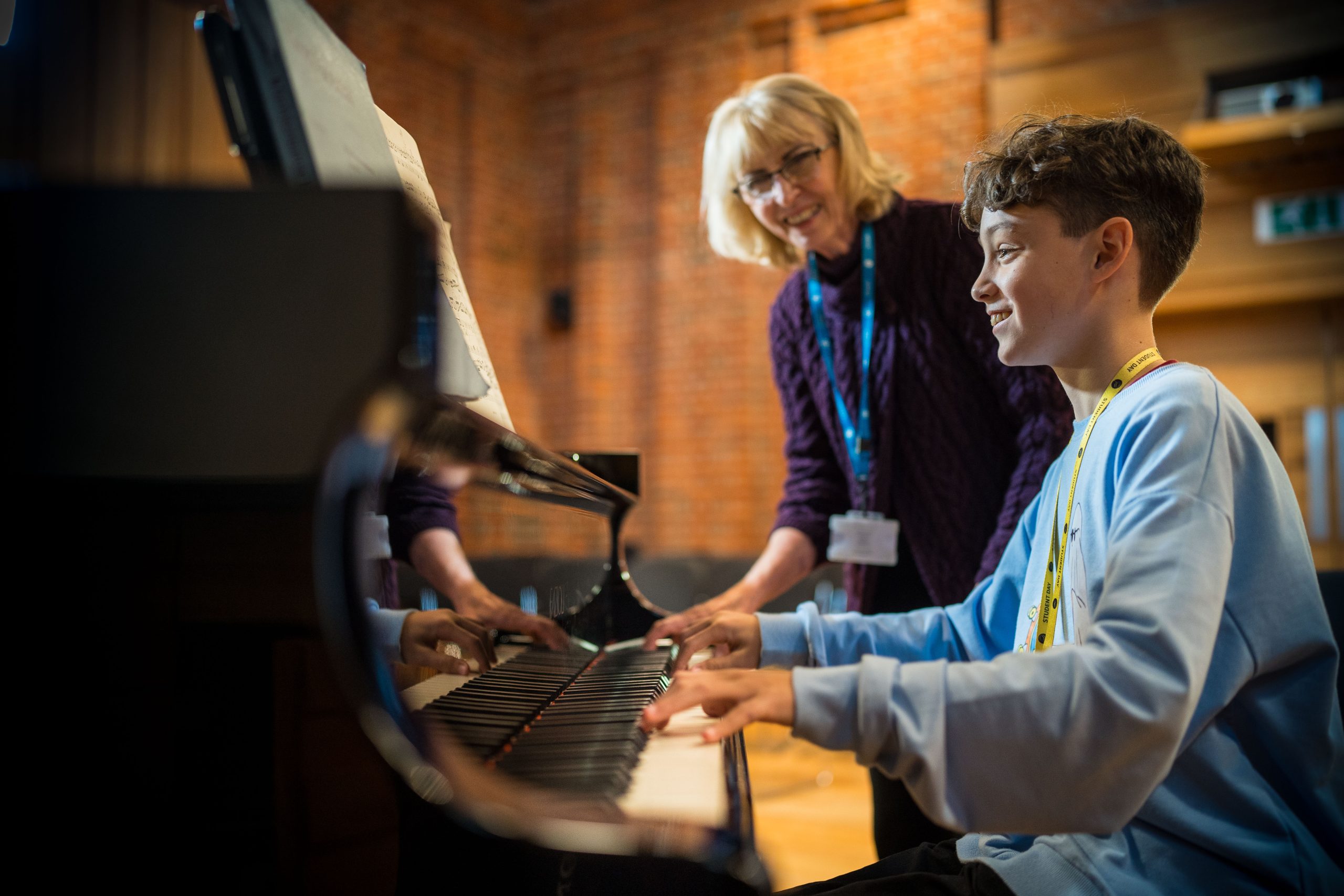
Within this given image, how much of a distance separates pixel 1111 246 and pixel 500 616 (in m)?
0.87

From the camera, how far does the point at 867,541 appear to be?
1845mm

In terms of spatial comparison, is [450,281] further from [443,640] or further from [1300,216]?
[1300,216]

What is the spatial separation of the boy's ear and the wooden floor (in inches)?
80.4

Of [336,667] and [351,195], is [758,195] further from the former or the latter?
[336,667]

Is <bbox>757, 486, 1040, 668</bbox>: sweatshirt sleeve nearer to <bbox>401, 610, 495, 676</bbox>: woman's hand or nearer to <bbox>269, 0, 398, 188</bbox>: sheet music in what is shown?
<bbox>401, 610, 495, 676</bbox>: woman's hand

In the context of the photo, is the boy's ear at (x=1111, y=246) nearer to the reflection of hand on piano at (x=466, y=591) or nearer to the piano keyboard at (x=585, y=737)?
the piano keyboard at (x=585, y=737)

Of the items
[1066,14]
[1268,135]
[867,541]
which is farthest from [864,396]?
[1066,14]

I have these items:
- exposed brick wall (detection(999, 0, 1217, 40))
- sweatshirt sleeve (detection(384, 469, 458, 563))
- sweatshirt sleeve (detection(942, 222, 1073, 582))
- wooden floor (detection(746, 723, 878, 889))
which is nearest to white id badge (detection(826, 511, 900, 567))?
sweatshirt sleeve (detection(942, 222, 1073, 582))

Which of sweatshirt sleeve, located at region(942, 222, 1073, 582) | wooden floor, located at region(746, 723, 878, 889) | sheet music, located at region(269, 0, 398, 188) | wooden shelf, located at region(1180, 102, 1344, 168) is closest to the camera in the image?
sheet music, located at region(269, 0, 398, 188)

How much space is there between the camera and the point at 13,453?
29.2 inches

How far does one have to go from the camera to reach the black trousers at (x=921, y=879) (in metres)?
1.01

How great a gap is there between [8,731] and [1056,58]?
251 inches

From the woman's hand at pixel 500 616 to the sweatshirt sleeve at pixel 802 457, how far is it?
Answer: 2.26ft

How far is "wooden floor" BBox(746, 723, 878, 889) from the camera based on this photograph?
3279mm
